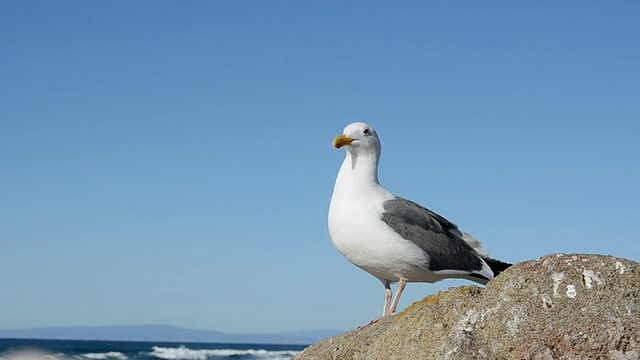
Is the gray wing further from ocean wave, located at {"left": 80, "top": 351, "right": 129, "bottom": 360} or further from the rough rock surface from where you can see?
ocean wave, located at {"left": 80, "top": 351, "right": 129, "bottom": 360}

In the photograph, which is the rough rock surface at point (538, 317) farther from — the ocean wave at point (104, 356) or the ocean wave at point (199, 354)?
the ocean wave at point (199, 354)

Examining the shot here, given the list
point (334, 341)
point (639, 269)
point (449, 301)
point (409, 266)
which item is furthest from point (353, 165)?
point (639, 269)

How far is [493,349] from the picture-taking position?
4844 millimetres

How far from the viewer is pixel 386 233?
7746 millimetres

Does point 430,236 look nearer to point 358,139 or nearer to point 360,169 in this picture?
point 360,169

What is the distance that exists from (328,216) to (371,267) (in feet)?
2.22

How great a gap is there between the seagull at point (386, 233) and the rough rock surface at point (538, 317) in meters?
2.12

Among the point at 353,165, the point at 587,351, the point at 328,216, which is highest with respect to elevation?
the point at 353,165

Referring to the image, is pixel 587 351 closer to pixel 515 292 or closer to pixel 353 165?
pixel 515 292

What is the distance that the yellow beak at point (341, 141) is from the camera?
8.14 meters

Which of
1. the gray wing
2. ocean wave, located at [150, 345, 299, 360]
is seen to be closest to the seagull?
the gray wing

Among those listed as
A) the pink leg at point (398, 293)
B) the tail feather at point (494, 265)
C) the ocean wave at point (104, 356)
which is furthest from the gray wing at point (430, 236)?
the ocean wave at point (104, 356)

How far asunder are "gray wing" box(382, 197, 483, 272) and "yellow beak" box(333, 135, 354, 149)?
2.40 ft

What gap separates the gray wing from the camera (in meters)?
7.95
